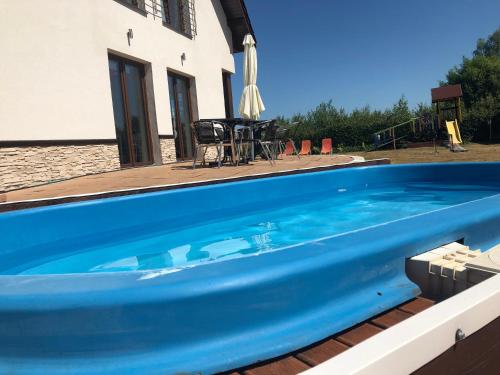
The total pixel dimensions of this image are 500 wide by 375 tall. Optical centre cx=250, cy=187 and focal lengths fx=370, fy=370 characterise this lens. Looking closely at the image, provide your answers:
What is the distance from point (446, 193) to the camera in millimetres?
5941

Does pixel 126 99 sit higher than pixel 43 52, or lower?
lower

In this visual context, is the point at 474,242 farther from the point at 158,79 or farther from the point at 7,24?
the point at 158,79

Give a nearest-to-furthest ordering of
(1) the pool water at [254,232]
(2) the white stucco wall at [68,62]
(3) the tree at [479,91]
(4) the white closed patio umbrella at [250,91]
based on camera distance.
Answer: (1) the pool water at [254,232] → (2) the white stucco wall at [68,62] → (4) the white closed patio umbrella at [250,91] → (3) the tree at [479,91]

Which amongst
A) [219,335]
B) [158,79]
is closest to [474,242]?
[219,335]

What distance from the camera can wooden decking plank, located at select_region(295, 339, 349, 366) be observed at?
131cm

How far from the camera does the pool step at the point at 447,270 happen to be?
4.93 feet

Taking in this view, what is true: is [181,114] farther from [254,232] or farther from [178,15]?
[254,232]

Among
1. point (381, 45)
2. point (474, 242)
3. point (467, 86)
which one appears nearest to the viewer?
point (474, 242)

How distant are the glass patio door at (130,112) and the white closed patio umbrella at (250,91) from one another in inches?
103

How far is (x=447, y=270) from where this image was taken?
1.60 meters

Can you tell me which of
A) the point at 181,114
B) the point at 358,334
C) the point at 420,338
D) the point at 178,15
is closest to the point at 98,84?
the point at 181,114

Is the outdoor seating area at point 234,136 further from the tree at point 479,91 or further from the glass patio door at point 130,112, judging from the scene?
the tree at point 479,91

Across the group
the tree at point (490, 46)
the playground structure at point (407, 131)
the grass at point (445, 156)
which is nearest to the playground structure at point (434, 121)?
the playground structure at point (407, 131)

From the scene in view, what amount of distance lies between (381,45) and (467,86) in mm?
10392
